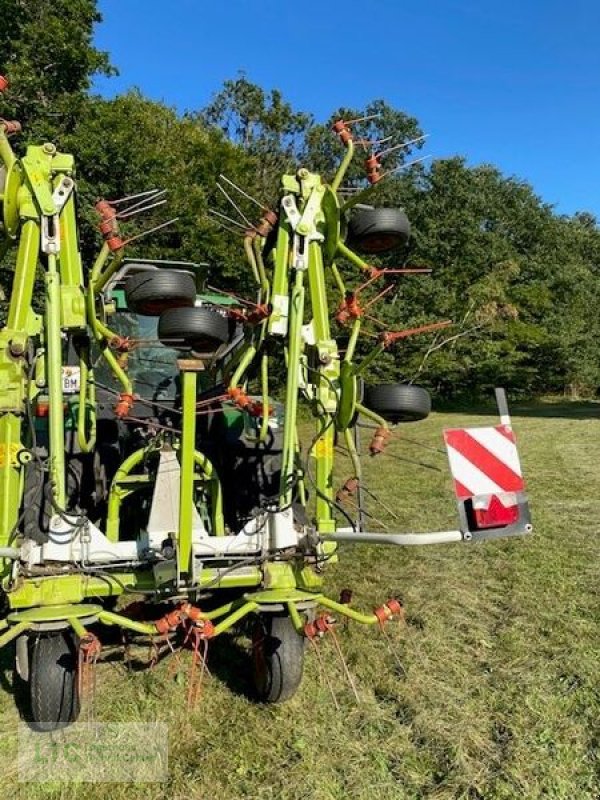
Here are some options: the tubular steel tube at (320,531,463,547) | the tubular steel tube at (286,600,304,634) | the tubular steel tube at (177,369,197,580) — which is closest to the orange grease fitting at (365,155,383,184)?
the tubular steel tube at (177,369,197,580)

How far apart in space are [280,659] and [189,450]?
113 cm

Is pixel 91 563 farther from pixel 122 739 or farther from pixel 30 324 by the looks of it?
pixel 30 324

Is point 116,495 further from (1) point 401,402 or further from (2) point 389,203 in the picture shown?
(2) point 389,203

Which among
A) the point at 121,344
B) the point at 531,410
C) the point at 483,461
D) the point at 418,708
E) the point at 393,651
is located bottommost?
the point at 418,708

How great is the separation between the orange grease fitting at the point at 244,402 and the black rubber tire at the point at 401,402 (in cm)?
68

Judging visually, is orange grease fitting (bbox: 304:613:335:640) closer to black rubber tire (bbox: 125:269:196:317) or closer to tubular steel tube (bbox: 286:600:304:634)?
tubular steel tube (bbox: 286:600:304:634)

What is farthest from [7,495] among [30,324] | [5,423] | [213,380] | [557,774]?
[557,774]

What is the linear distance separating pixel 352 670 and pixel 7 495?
1.97 m

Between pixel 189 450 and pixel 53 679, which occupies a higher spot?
pixel 189 450

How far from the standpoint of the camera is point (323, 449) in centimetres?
355

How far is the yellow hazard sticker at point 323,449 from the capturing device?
140 inches

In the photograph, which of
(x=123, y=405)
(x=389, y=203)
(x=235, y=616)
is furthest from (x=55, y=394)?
(x=389, y=203)

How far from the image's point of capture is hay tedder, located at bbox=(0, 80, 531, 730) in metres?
2.93

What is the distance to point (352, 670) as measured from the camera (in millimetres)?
3633
